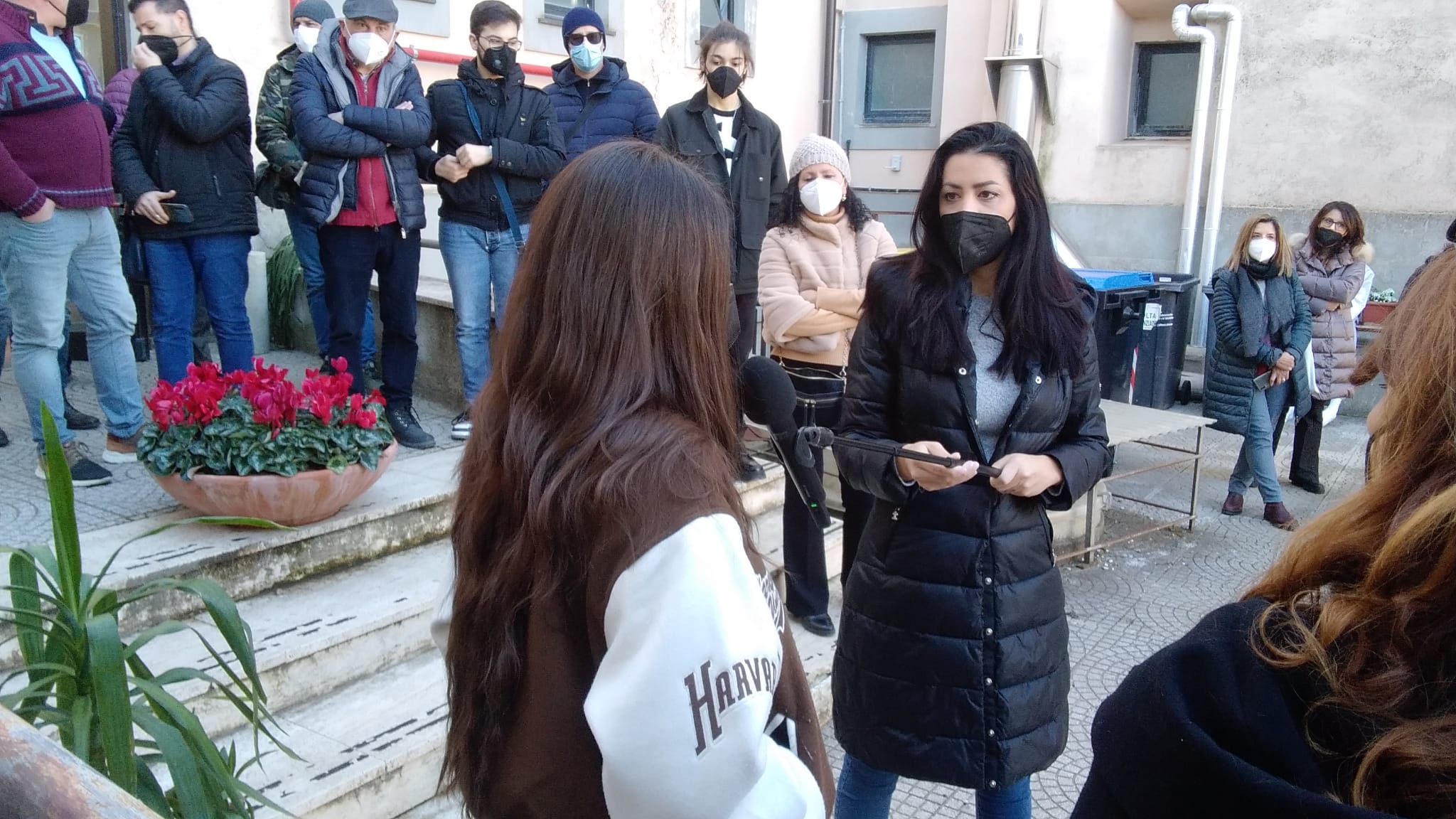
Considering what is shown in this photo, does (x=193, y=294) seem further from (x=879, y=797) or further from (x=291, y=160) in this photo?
(x=879, y=797)

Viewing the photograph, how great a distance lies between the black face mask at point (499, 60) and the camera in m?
4.85

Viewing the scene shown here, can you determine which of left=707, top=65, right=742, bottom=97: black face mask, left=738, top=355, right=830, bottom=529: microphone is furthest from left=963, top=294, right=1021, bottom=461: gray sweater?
left=707, top=65, right=742, bottom=97: black face mask

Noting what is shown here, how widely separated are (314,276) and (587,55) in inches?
73.4

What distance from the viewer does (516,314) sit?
4.75 ft

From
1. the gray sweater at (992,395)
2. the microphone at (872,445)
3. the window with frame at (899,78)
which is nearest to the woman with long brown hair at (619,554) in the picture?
the microphone at (872,445)

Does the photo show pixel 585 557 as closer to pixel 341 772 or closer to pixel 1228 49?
pixel 341 772

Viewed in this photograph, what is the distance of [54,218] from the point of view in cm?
389

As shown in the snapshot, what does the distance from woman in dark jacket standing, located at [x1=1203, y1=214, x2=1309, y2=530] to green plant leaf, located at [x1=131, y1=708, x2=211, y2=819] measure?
5829 millimetres

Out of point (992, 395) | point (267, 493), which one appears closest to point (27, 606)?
point (267, 493)

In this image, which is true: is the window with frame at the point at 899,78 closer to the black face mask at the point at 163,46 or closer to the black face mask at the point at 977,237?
the black face mask at the point at 163,46

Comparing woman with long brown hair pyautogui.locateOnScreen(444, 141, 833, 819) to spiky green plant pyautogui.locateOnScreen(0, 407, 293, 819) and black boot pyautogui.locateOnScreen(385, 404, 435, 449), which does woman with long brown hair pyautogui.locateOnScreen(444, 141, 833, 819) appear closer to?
spiky green plant pyautogui.locateOnScreen(0, 407, 293, 819)

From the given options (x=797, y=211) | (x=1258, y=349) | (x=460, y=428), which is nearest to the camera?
(x=797, y=211)

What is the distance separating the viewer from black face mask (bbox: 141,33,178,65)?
14.3 feet

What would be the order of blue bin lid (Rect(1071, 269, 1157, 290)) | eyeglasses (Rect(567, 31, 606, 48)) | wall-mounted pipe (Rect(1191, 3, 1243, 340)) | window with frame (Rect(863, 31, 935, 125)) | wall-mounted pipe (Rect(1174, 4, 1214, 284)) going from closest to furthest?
1. eyeglasses (Rect(567, 31, 606, 48))
2. blue bin lid (Rect(1071, 269, 1157, 290))
3. wall-mounted pipe (Rect(1191, 3, 1243, 340))
4. wall-mounted pipe (Rect(1174, 4, 1214, 284))
5. window with frame (Rect(863, 31, 935, 125))
